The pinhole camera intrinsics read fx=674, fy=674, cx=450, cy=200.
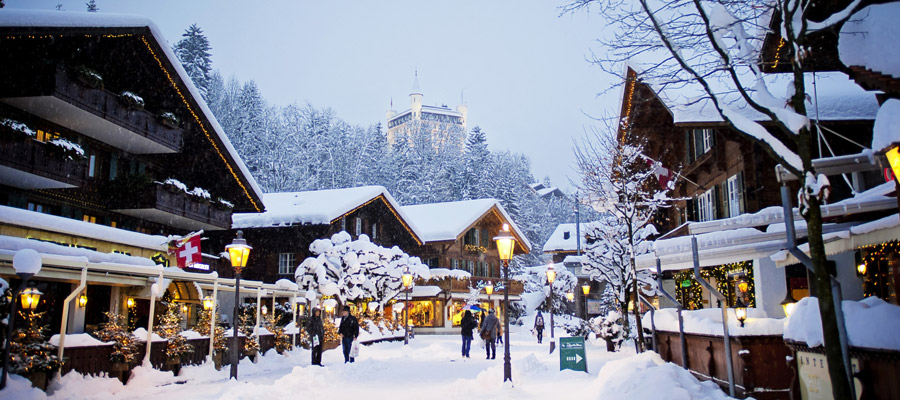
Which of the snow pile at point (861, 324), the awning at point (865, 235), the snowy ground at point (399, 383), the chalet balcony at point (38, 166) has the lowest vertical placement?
the snowy ground at point (399, 383)

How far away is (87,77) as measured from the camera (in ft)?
65.0

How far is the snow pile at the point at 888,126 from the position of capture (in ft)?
22.8

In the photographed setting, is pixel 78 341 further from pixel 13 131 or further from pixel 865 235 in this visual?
pixel 865 235

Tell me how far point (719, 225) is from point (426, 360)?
11992 millimetres

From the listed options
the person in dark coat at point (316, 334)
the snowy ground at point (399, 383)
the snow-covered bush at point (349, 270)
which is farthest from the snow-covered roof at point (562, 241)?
the person in dark coat at point (316, 334)

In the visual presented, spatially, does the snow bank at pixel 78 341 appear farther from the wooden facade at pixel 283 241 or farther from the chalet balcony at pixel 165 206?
the wooden facade at pixel 283 241

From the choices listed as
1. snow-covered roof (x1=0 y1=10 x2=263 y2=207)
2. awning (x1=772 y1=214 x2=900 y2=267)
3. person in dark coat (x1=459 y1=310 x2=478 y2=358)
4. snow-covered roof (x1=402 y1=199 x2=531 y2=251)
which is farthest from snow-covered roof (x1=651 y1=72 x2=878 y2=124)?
snow-covered roof (x1=402 y1=199 x2=531 y2=251)

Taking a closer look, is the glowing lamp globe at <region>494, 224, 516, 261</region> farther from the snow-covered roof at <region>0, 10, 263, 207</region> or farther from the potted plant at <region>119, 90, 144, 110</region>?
the potted plant at <region>119, 90, 144, 110</region>

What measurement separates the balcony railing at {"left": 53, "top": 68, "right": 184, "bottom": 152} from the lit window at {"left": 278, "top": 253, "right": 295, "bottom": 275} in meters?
15.6

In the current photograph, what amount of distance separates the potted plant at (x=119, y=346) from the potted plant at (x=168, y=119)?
10.8m

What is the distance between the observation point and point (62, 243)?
1925 centimetres

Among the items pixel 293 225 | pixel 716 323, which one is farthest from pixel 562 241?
pixel 716 323

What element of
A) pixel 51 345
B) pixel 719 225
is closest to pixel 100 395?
Answer: pixel 51 345

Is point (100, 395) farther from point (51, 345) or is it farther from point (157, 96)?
point (157, 96)
